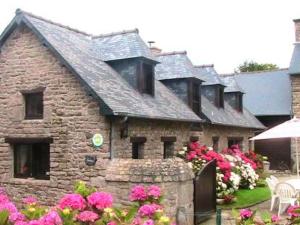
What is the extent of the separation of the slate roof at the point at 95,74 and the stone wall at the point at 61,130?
0.34 m

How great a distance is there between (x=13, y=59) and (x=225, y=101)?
13912 mm

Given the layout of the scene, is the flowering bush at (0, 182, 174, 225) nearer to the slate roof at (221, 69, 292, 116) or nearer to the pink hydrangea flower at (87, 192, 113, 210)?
the pink hydrangea flower at (87, 192, 113, 210)

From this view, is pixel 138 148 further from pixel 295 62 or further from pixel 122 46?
pixel 295 62

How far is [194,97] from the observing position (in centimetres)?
1911

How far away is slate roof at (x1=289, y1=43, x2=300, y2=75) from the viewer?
27500 millimetres

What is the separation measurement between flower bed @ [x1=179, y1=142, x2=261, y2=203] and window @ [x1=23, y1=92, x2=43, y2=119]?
521 cm

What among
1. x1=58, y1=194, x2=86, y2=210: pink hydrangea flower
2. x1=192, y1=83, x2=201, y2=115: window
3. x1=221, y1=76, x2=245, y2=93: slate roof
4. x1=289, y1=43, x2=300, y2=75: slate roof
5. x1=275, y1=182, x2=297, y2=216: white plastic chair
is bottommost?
x1=275, y1=182, x2=297, y2=216: white plastic chair

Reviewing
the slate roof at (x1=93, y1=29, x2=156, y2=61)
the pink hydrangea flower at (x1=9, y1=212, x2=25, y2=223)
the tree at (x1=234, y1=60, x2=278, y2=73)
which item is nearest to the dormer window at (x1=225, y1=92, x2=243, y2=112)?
the slate roof at (x1=93, y1=29, x2=156, y2=61)

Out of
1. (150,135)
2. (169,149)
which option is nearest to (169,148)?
(169,149)

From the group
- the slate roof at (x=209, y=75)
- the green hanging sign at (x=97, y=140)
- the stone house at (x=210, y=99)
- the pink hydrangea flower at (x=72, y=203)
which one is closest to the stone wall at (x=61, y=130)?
the green hanging sign at (x=97, y=140)

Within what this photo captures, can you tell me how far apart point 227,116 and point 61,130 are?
11122 millimetres

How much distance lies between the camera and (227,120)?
21.5 metres

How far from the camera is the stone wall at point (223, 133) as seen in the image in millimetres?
20016

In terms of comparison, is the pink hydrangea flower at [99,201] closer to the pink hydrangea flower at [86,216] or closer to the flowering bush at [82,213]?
the flowering bush at [82,213]
